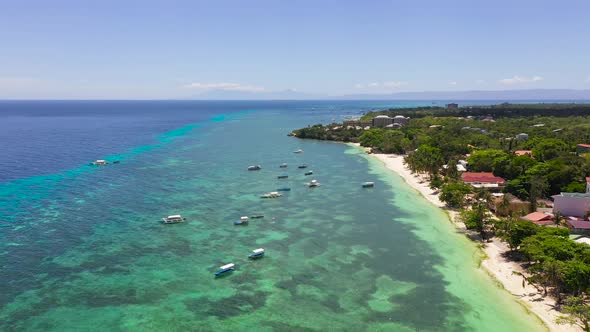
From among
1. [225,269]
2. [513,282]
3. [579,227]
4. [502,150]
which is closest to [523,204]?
[579,227]

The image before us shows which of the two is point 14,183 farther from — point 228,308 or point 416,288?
point 416,288

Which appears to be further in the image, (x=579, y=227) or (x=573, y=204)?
(x=573, y=204)

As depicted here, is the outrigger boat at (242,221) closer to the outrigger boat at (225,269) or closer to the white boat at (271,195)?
the white boat at (271,195)

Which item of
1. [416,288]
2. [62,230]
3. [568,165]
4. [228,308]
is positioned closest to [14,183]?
[62,230]

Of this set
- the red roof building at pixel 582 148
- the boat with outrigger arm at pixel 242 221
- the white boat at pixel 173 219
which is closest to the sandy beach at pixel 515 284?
the boat with outrigger arm at pixel 242 221

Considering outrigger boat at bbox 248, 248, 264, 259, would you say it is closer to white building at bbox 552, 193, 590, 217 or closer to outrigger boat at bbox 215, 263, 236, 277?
outrigger boat at bbox 215, 263, 236, 277

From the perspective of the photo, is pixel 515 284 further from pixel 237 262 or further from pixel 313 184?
pixel 313 184
